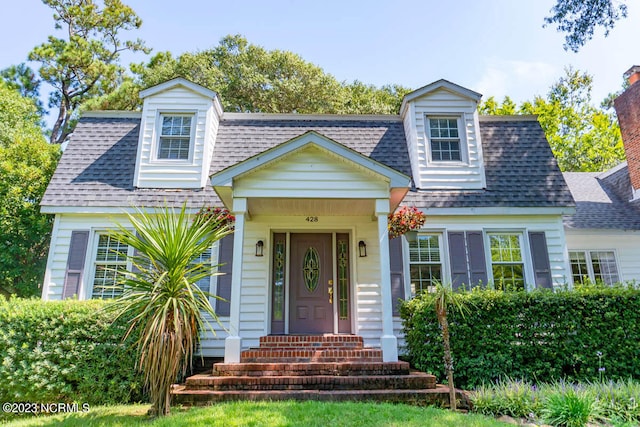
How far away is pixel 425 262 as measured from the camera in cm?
759

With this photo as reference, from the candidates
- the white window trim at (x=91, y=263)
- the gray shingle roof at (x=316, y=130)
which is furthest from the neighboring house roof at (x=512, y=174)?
the white window trim at (x=91, y=263)

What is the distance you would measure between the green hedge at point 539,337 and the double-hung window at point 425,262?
5.80ft

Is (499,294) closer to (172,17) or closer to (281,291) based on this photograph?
(281,291)

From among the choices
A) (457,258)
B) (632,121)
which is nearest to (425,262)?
(457,258)

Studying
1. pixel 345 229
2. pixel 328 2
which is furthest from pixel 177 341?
pixel 328 2

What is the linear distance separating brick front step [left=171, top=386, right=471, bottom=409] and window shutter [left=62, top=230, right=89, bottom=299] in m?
3.72

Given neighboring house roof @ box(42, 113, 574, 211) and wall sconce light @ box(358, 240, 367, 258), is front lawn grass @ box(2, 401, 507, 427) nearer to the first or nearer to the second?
wall sconce light @ box(358, 240, 367, 258)

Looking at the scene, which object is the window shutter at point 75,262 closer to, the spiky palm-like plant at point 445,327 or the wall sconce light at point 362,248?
the wall sconce light at point 362,248

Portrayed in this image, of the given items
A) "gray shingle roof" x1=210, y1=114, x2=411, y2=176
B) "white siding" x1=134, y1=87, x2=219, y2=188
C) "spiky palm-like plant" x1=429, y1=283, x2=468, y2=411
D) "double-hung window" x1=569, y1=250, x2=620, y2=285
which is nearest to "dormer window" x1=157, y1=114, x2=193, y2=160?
"white siding" x1=134, y1=87, x2=219, y2=188

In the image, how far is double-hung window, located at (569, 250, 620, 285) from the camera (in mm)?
9805

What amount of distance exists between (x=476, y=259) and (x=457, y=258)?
0.38m

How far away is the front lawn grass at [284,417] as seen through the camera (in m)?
3.81

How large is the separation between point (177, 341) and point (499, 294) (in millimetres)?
4575

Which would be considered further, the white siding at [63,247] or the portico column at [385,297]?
the white siding at [63,247]
